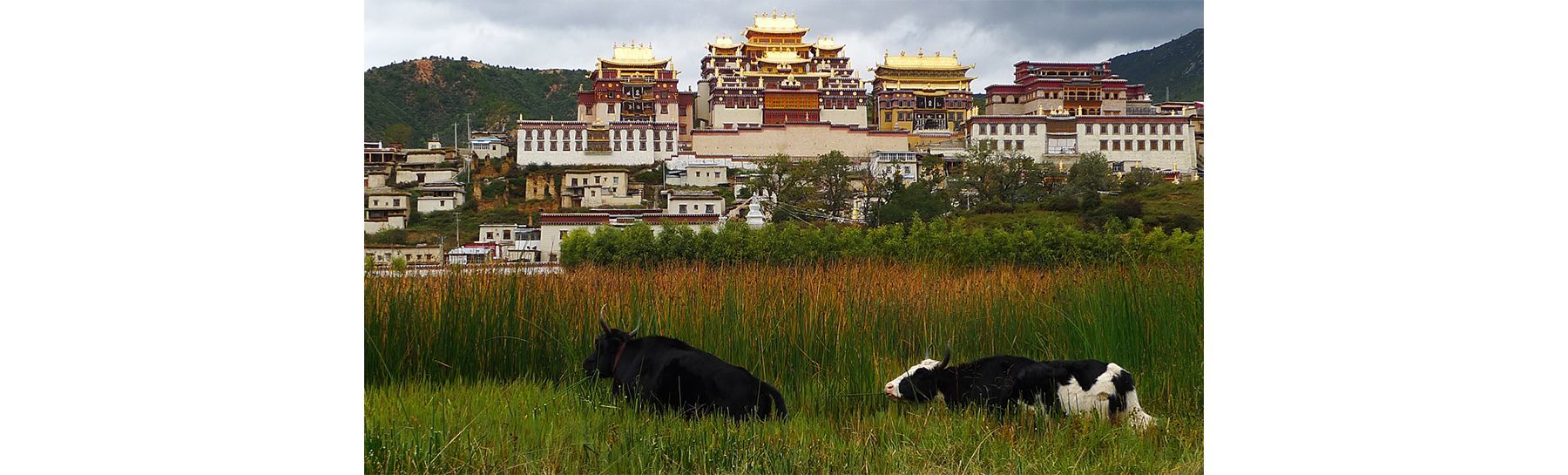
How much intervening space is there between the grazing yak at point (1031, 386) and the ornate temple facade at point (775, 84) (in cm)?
259

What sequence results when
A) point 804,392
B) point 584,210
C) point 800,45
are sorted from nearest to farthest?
1. point 804,392
2. point 584,210
3. point 800,45

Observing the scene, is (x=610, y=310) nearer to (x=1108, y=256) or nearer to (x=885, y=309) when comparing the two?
(x=885, y=309)

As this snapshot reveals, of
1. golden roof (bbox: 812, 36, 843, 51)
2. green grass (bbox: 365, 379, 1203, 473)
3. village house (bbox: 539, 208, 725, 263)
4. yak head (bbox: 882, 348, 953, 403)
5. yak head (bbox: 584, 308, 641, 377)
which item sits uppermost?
golden roof (bbox: 812, 36, 843, 51)

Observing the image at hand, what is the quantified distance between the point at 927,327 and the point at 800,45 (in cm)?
211

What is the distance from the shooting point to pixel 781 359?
12.7 ft

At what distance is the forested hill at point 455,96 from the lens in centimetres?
483

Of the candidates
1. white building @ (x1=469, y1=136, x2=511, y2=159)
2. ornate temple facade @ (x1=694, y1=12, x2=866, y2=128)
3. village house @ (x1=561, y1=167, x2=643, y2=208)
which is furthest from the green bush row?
ornate temple facade @ (x1=694, y1=12, x2=866, y2=128)

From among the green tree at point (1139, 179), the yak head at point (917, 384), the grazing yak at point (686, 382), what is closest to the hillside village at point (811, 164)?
the green tree at point (1139, 179)

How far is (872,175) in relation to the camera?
214 inches

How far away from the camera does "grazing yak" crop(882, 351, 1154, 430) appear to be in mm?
3160

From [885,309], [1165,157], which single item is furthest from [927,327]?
[1165,157]

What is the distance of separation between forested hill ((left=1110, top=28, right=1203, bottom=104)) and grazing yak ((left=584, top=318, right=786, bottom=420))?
2329 millimetres

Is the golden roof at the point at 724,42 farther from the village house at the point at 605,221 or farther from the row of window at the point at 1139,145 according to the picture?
the row of window at the point at 1139,145

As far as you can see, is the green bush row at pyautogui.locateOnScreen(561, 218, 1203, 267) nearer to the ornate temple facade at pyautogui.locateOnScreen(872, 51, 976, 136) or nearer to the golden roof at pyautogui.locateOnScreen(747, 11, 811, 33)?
the ornate temple facade at pyautogui.locateOnScreen(872, 51, 976, 136)
